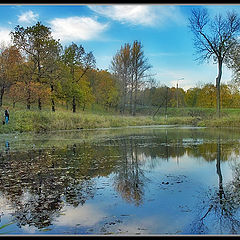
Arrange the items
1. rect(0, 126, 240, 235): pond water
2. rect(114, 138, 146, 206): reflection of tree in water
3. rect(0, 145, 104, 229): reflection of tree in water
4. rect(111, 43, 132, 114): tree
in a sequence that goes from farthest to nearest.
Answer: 1. rect(111, 43, 132, 114): tree
2. rect(114, 138, 146, 206): reflection of tree in water
3. rect(0, 145, 104, 229): reflection of tree in water
4. rect(0, 126, 240, 235): pond water

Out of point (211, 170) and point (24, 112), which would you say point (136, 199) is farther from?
point (24, 112)

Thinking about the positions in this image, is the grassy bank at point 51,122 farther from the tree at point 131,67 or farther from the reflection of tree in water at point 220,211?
the reflection of tree in water at point 220,211

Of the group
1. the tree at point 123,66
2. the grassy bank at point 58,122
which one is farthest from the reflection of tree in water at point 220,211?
the tree at point 123,66

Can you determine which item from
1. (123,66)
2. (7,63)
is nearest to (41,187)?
(7,63)

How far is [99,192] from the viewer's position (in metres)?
5.54

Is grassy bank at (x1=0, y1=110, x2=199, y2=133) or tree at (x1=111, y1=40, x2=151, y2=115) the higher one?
tree at (x1=111, y1=40, x2=151, y2=115)

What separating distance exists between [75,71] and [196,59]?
20.8m

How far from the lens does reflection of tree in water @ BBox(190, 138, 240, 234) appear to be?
3.66m

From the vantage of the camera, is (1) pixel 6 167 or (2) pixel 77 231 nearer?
(2) pixel 77 231

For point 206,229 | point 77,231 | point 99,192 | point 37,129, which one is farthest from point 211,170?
point 37,129

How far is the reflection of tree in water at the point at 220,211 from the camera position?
144 inches

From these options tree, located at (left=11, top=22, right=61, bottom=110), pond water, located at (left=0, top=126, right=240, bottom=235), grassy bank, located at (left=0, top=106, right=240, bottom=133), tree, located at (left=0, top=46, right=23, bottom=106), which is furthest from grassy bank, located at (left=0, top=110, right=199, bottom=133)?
pond water, located at (left=0, top=126, right=240, bottom=235)

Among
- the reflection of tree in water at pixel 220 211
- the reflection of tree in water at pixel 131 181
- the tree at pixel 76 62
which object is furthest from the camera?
the tree at pixel 76 62

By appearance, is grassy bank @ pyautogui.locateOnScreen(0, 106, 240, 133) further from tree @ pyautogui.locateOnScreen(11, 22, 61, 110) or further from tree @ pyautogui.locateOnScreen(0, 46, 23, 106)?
tree @ pyautogui.locateOnScreen(0, 46, 23, 106)
